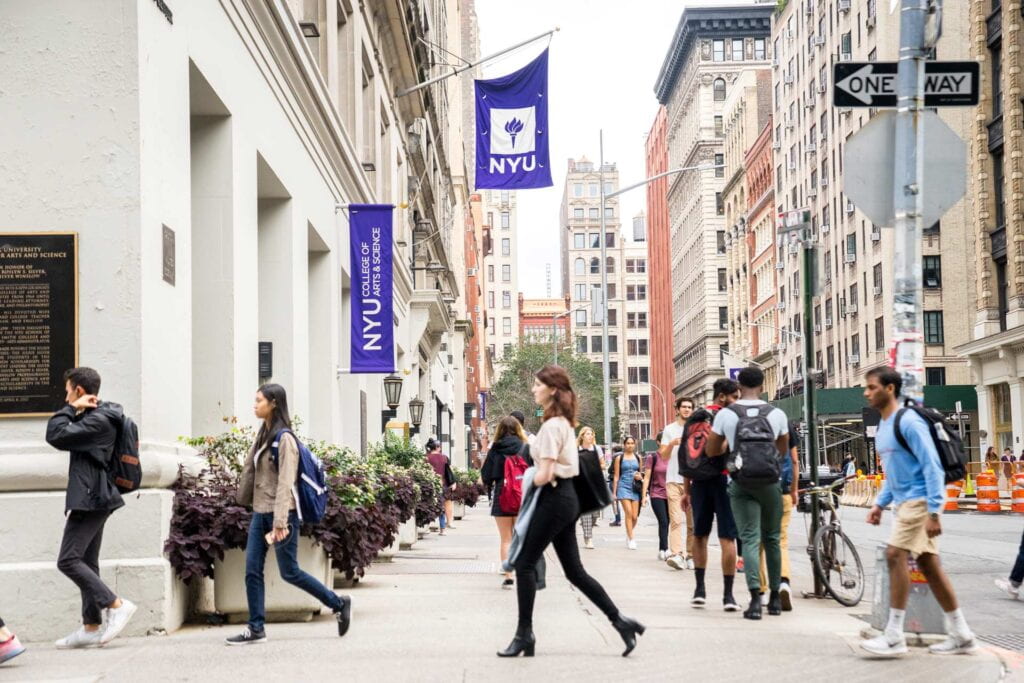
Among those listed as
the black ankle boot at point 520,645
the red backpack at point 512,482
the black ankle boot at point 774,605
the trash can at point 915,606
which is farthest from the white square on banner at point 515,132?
the black ankle boot at point 520,645

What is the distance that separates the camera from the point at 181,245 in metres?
11.2

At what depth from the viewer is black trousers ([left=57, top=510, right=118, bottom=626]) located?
8758mm

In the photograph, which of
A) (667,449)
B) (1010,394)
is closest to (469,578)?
(667,449)

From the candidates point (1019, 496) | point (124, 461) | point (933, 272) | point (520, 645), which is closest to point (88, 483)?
point (124, 461)

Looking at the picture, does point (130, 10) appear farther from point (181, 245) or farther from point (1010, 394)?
point (1010, 394)

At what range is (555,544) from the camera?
29.8 ft

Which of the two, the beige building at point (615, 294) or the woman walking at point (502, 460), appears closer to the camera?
the woman walking at point (502, 460)

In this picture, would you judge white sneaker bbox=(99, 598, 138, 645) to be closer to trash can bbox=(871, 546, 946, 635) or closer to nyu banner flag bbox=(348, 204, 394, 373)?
trash can bbox=(871, 546, 946, 635)

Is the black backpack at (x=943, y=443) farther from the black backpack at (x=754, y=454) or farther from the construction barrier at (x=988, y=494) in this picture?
the construction barrier at (x=988, y=494)

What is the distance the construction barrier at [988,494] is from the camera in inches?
1492

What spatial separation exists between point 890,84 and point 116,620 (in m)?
6.45

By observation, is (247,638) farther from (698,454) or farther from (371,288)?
(371,288)

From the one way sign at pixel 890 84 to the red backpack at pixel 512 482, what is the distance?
239 inches

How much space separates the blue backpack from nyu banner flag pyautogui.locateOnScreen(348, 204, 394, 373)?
10512mm
